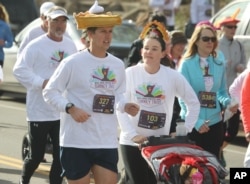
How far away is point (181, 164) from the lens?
7.62 m

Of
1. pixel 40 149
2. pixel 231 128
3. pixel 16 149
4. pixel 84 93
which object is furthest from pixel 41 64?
pixel 231 128

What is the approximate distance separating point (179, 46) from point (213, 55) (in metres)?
1.81

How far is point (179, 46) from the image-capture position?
11648 mm

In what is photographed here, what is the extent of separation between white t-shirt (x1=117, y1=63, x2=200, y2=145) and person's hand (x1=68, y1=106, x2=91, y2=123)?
102cm

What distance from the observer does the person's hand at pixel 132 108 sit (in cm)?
783

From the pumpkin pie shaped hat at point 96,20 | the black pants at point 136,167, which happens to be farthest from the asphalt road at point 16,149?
the pumpkin pie shaped hat at point 96,20

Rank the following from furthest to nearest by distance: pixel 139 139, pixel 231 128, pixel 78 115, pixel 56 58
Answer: pixel 231 128
pixel 56 58
pixel 139 139
pixel 78 115

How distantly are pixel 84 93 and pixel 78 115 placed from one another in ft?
1.18

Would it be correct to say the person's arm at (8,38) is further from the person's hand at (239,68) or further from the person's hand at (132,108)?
the person's hand at (132,108)

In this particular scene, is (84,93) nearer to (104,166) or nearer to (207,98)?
(104,166)

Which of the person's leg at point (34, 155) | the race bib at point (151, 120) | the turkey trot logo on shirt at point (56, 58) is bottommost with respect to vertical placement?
the person's leg at point (34, 155)

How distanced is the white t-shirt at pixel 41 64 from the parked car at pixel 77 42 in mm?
6413

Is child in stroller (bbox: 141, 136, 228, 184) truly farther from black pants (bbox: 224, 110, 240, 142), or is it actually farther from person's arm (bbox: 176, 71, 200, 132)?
black pants (bbox: 224, 110, 240, 142)

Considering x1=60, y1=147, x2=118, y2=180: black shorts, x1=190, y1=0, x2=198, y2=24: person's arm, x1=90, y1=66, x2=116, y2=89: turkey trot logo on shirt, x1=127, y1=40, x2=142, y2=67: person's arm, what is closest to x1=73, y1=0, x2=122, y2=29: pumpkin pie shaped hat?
x1=90, y1=66, x2=116, y2=89: turkey trot logo on shirt
